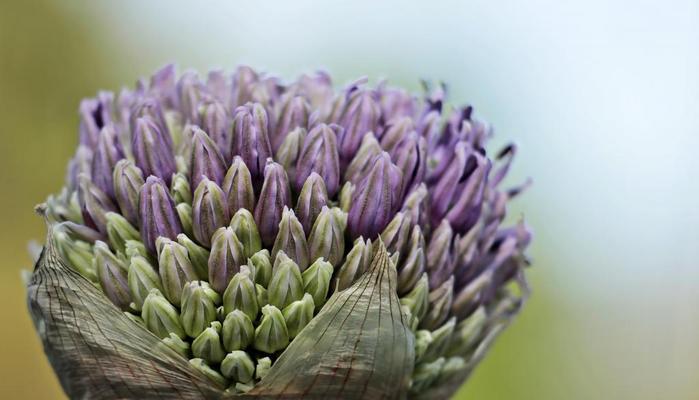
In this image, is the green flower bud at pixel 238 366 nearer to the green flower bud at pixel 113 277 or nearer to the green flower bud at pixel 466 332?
the green flower bud at pixel 113 277

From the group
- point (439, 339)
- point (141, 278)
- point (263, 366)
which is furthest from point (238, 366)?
point (439, 339)

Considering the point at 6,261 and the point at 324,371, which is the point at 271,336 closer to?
the point at 324,371

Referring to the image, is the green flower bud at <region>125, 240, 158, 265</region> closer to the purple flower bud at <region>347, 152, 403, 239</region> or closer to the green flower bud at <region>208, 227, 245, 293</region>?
the green flower bud at <region>208, 227, 245, 293</region>

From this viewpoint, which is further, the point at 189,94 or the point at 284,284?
the point at 189,94

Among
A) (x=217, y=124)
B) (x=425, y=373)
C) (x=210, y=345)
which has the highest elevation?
(x=217, y=124)

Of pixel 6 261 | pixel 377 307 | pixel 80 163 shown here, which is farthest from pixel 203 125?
pixel 6 261

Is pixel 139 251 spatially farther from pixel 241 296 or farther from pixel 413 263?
pixel 413 263

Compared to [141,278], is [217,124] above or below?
above

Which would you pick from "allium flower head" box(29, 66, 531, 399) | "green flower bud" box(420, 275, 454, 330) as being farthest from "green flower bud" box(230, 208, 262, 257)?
"green flower bud" box(420, 275, 454, 330)
